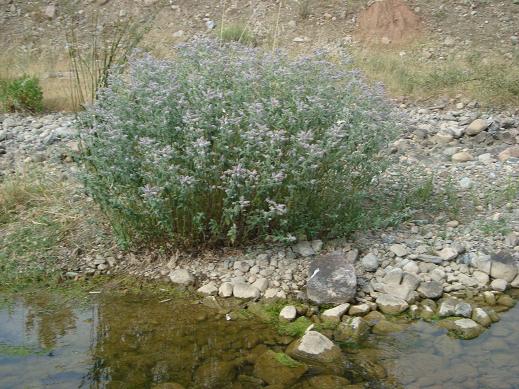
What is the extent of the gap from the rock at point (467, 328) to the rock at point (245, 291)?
1.50 meters

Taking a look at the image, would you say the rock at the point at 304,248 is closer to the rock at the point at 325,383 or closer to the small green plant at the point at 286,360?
the small green plant at the point at 286,360

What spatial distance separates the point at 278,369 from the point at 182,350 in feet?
2.30

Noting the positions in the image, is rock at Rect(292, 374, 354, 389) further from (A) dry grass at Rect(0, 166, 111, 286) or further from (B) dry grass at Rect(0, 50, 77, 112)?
(B) dry grass at Rect(0, 50, 77, 112)

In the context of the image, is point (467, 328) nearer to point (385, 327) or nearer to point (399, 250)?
point (385, 327)

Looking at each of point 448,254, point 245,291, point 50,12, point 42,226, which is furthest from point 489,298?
point 50,12

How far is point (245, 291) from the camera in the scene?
4.95 meters

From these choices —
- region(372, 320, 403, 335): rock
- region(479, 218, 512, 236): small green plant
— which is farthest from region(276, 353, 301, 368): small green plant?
region(479, 218, 512, 236): small green plant

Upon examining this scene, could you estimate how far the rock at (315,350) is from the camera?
4094 millimetres

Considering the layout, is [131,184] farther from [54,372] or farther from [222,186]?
[54,372]

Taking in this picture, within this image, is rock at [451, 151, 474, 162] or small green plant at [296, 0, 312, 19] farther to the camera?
small green plant at [296, 0, 312, 19]

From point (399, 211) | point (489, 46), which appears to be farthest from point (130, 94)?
A: point (489, 46)

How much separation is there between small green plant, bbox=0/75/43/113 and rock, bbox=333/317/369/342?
22.4 ft

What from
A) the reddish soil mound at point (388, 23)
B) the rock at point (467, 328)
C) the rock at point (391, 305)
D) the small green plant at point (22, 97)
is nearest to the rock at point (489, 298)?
the rock at point (467, 328)

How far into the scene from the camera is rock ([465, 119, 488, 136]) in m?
7.99
